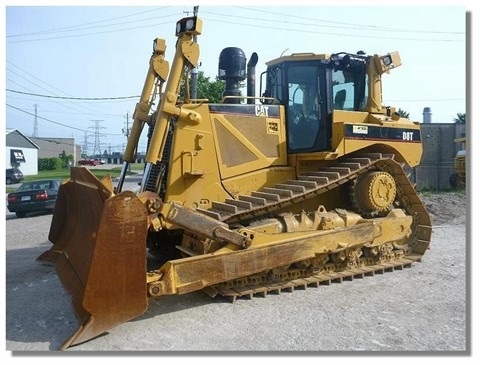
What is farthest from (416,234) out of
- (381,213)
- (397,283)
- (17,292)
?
(17,292)

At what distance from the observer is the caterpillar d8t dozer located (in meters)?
4.36

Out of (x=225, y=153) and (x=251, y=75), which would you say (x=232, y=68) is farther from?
(x=225, y=153)

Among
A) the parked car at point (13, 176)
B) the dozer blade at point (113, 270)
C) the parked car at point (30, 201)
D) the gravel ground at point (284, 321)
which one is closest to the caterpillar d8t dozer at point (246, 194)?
the dozer blade at point (113, 270)

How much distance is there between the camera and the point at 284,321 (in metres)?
4.66

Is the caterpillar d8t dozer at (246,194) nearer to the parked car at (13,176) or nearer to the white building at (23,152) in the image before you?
the parked car at (13,176)

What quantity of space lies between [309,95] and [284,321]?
3.38 metres

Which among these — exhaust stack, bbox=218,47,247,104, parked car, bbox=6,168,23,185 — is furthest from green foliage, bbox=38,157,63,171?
exhaust stack, bbox=218,47,247,104

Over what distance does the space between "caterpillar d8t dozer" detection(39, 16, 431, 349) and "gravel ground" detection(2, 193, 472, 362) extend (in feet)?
0.83

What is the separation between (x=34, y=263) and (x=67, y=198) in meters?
1.54

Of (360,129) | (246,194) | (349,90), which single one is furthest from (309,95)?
(246,194)

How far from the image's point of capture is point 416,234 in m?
7.37

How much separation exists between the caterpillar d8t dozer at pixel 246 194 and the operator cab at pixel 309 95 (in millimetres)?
16

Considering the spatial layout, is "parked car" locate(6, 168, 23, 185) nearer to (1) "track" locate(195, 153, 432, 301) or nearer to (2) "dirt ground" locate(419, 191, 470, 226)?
(2) "dirt ground" locate(419, 191, 470, 226)

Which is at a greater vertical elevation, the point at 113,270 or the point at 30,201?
the point at 30,201
